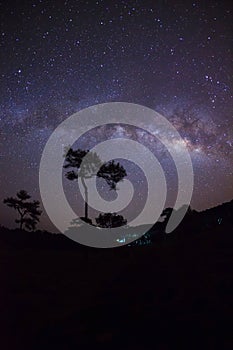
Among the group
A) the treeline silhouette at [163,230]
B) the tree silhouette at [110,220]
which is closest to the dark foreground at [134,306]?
the treeline silhouette at [163,230]

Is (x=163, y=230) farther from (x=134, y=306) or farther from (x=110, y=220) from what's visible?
(x=134, y=306)

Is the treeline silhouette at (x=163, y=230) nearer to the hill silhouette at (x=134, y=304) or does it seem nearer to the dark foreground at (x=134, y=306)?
the hill silhouette at (x=134, y=304)

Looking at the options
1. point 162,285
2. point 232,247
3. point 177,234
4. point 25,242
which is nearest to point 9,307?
point 162,285

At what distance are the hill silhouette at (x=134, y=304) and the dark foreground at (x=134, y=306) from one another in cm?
2

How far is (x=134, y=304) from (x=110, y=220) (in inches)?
1106

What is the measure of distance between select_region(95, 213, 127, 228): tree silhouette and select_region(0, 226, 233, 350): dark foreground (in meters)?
20.2

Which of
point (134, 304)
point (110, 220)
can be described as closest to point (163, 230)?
point (110, 220)

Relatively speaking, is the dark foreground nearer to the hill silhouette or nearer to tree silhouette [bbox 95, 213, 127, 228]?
the hill silhouette

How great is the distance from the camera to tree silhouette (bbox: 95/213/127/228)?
34.7m

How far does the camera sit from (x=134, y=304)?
823 cm

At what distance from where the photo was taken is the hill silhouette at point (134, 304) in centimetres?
Answer: 616

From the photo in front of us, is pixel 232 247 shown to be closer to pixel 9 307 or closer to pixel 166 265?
pixel 166 265

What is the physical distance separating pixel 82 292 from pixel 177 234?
11.8 m

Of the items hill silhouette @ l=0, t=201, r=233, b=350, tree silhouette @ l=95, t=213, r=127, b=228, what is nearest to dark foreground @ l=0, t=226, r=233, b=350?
hill silhouette @ l=0, t=201, r=233, b=350
